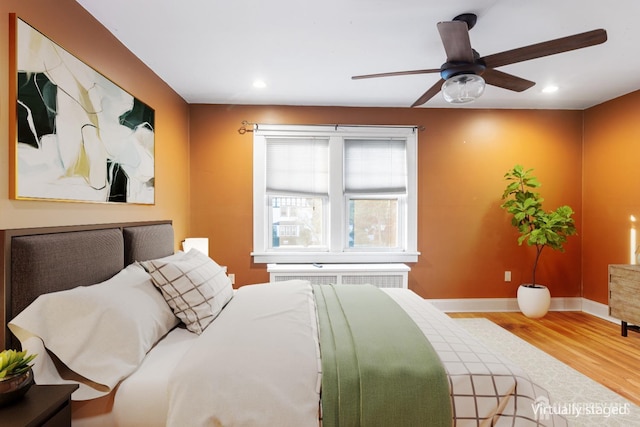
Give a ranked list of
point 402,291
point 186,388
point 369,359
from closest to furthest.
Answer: point 186,388 < point 369,359 < point 402,291

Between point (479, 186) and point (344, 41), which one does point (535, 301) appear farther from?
point (344, 41)

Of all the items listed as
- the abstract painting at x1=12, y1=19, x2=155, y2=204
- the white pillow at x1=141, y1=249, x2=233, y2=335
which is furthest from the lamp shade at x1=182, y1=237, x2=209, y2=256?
the white pillow at x1=141, y1=249, x2=233, y2=335

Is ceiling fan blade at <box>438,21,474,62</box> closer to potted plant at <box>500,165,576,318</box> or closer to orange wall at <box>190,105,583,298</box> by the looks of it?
orange wall at <box>190,105,583,298</box>

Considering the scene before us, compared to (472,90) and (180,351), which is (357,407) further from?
(472,90)

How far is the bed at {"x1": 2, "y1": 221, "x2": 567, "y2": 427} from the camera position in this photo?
129cm

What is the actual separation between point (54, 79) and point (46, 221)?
775 mm

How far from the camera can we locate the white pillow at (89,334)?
1.38 meters

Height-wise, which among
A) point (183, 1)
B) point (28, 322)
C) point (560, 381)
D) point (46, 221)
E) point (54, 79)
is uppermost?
point (183, 1)

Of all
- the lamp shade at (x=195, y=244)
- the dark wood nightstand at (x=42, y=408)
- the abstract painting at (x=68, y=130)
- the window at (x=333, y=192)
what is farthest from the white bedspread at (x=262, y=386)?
the window at (x=333, y=192)

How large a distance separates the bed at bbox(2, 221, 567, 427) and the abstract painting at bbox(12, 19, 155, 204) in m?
0.32

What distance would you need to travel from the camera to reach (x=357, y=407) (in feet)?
4.30

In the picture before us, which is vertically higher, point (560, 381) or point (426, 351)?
point (426, 351)

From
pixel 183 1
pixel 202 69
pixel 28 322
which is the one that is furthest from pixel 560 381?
pixel 202 69

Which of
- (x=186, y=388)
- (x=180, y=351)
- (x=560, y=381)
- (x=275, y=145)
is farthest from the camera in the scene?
(x=275, y=145)
